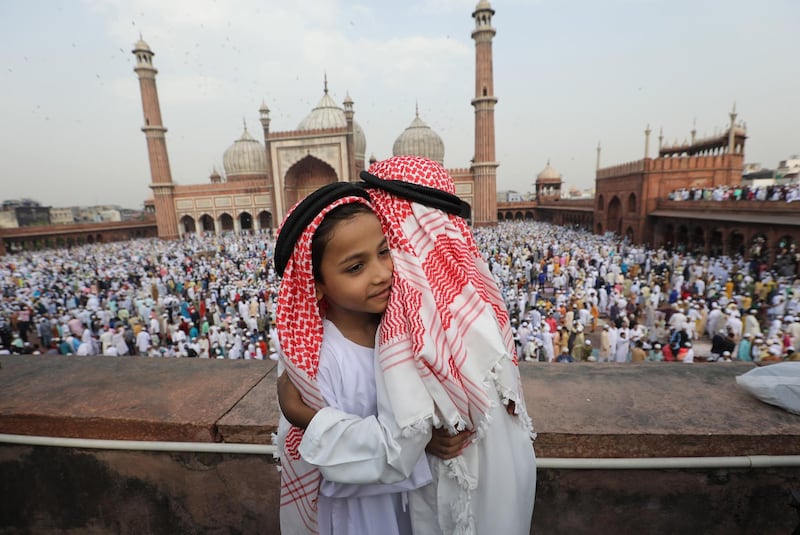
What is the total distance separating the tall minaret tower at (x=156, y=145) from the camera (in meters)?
26.2

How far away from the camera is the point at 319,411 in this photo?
2.44 ft

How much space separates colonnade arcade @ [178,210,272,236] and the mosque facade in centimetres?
8

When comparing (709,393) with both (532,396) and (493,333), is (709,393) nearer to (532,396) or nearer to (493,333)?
(532,396)

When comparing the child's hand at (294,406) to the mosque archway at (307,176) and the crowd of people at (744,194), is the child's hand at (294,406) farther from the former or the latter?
the mosque archway at (307,176)

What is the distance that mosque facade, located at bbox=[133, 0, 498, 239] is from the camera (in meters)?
26.3

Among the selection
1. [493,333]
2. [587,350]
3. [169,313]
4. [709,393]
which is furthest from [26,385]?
[169,313]

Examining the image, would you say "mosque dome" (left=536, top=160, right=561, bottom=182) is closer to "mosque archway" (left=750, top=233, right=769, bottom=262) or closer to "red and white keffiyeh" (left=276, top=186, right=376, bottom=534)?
"mosque archway" (left=750, top=233, right=769, bottom=262)

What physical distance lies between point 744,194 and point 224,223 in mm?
32723

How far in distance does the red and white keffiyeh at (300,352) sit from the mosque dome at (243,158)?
37575mm

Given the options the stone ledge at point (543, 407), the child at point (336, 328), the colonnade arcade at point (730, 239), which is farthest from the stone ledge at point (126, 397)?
the colonnade arcade at point (730, 239)

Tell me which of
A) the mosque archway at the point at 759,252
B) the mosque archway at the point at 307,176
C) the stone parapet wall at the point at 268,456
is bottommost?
the mosque archway at the point at 759,252

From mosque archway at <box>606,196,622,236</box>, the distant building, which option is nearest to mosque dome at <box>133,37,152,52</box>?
mosque archway at <box>606,196,622,236</box>

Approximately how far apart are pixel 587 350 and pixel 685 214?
13353 mm

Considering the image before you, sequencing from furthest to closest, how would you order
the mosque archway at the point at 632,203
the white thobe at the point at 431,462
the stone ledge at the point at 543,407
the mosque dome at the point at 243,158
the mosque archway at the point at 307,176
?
the mosque dome at the point at 243,158
the mosque archway at the point at 307,176
the mosque archway at the point at 632,203
the stone ledge at the point at 543,407
the white thobe at the point at 431,462
